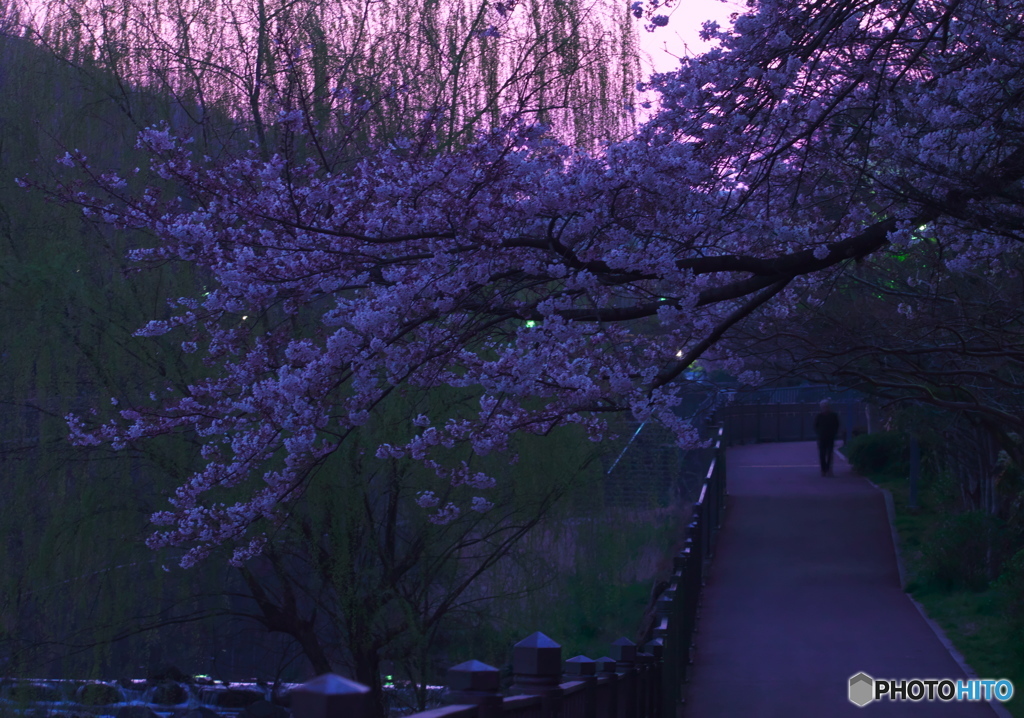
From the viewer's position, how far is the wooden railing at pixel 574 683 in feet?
6.92

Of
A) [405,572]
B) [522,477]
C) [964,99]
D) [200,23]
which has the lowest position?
[405,572]

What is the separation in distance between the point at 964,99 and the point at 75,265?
8.11 meters

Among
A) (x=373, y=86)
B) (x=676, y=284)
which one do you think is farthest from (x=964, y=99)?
(x=373, y=86)

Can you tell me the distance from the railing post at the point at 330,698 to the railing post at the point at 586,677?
133 inches

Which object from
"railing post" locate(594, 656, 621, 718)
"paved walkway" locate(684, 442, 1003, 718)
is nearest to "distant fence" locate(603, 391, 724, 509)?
"paved walkway" locate(684, 442, 1003, 718)

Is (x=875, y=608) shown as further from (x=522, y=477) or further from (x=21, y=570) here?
(x=21, y=570)

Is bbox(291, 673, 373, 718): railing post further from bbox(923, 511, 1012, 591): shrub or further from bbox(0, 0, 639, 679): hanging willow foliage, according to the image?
bbox(923, 511, 1012, 591): shrub

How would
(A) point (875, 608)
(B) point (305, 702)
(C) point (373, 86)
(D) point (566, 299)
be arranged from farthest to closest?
(A) point (875, 608)
(C) point (373, 86)
(D) point (566, 299)
(B) point (305, 702)

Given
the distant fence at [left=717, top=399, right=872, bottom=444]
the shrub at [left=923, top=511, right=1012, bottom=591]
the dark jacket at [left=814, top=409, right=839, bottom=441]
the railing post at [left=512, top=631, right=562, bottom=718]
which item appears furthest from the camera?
the distant fence at [left=717, top=399, right=872, bottom=444]

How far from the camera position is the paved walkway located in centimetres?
960

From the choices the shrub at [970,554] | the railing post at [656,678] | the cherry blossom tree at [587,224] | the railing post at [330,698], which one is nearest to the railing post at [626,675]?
the railing post at [656,678]

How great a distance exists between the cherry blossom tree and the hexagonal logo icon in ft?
10.9

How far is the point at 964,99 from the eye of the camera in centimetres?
621

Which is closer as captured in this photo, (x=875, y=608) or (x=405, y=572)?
(x=405, y=572)
